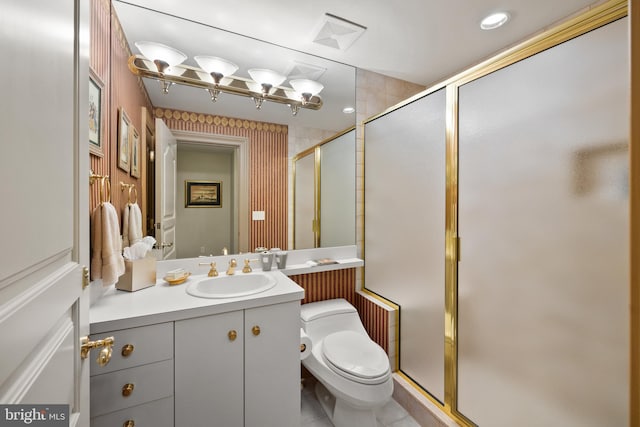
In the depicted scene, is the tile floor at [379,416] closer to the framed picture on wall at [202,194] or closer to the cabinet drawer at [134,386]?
the cabinet drawer at [134,386]

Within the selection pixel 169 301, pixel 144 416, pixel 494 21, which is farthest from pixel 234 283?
pixel 494 21

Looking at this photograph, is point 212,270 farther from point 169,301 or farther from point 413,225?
point 413,225

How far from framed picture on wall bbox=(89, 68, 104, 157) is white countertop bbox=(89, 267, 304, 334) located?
2.13 feet

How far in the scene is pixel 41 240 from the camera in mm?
447

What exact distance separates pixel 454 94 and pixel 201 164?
5.13 ft

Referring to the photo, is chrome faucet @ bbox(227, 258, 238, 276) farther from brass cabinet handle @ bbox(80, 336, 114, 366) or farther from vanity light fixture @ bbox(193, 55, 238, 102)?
vanity light fixture @ bbox(193, 55, 238, 102)

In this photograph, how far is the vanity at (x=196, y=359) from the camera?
3.31 feet

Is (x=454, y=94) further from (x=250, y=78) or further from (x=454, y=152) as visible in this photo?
(x=250, y=78)

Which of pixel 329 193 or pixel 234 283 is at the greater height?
pixel 329 193

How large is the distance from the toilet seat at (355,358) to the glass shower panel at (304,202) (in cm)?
72

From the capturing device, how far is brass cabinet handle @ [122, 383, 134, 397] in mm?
1011

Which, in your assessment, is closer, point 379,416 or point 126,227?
point 126,227

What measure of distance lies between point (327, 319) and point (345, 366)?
40 cm

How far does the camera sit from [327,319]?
1789 mm
